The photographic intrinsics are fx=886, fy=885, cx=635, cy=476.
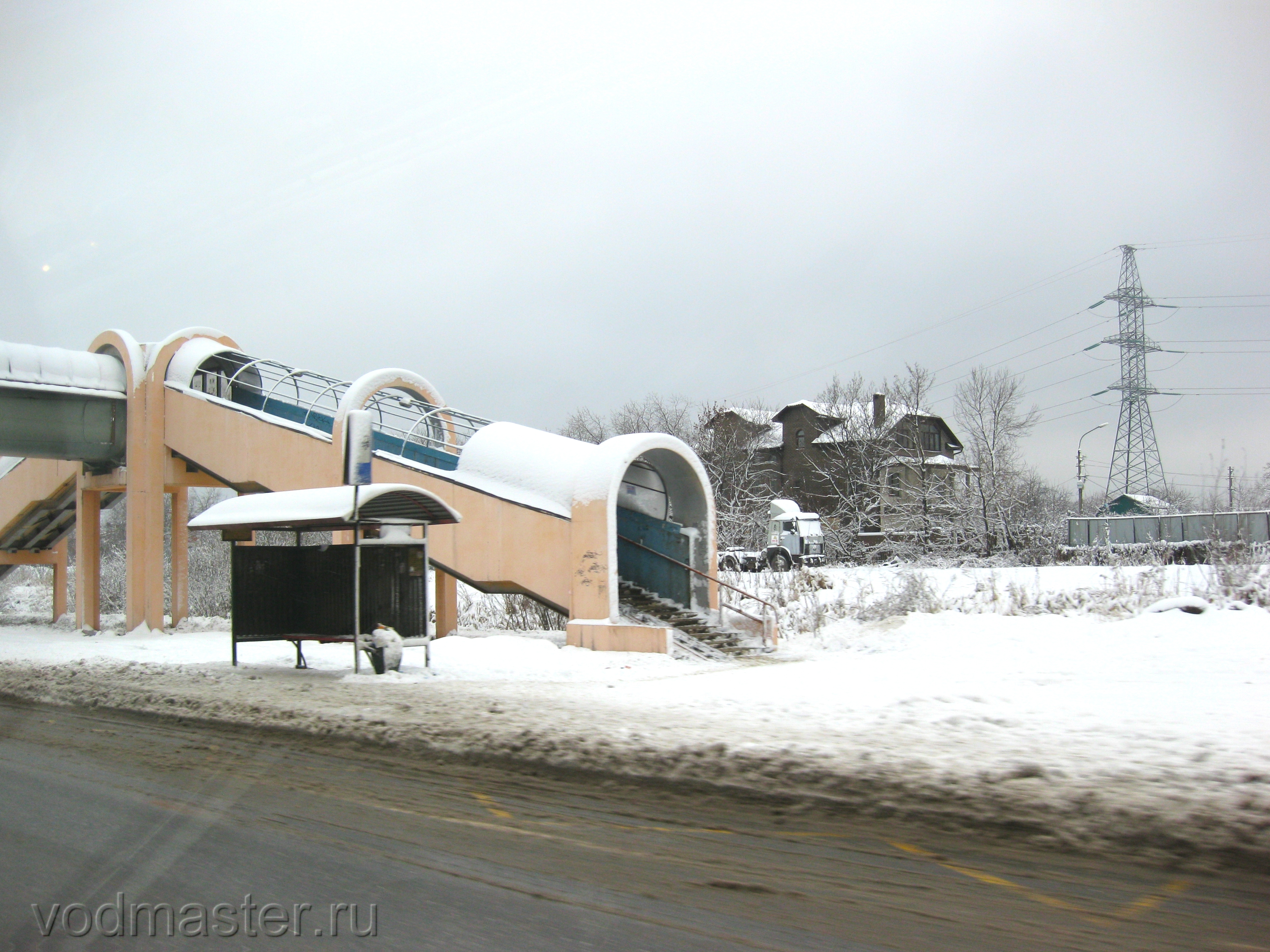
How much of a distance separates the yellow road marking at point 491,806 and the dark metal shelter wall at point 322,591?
310 inches

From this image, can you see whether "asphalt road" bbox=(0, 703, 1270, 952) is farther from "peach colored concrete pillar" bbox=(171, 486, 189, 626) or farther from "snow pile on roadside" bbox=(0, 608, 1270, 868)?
"peach colored concrete pillar" bbox=(171, 486, 189, 626)

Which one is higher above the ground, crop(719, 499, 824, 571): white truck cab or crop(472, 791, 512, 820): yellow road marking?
crop(719, 499, 824, 571): white truck cab

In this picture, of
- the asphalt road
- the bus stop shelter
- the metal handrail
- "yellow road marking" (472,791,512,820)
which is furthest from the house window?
the asphalt road

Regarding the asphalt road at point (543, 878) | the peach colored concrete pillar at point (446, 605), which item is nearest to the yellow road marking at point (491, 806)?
the asphalt road at point (543, 878)

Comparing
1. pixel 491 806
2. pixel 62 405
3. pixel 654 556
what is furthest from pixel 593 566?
pixel 62 405

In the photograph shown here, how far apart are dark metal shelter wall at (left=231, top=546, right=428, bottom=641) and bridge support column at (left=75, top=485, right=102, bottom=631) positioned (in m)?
13.7

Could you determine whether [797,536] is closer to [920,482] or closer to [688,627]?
[920,482]

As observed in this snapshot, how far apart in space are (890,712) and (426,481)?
505 inches

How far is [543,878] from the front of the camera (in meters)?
4.61

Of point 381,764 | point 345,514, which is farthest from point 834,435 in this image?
point 381,764

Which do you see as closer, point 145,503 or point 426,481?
point 426,481

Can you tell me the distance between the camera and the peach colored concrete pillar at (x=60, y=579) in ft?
99.7

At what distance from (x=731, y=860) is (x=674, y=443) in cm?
1453

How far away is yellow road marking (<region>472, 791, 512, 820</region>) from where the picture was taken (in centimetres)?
578
